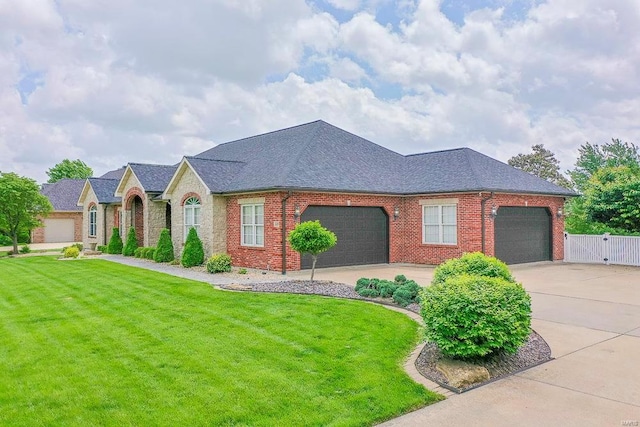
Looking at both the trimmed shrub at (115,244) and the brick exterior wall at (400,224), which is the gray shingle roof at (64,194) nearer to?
the trimmed shrub at (115,244)

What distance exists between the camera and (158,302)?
10305 mm

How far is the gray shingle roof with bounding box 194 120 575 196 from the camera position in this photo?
17000 millimetres

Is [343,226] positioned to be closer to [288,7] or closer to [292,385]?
[288,7]

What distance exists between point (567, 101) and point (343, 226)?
13437 mm

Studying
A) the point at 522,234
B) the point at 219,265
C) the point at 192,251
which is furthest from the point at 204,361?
the point at 522,234

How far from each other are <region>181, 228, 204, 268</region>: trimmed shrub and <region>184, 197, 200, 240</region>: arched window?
0.83m

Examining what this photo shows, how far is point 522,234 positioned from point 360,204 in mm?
7422

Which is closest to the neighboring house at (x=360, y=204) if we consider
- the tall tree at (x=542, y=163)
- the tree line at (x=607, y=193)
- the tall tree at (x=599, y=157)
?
the tree line at (x=607, y=193)

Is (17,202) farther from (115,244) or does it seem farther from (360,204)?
(360,204)

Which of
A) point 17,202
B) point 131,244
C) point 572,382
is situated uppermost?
point 17,202

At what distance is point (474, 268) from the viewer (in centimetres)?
759

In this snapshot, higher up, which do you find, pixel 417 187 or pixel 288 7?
pixel 288 7

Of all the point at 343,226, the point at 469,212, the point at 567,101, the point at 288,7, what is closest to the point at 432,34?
the point at 288,7

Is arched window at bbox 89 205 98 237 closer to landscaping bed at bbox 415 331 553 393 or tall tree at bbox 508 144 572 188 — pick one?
landscaping bed at bbox 415 331 553 393
